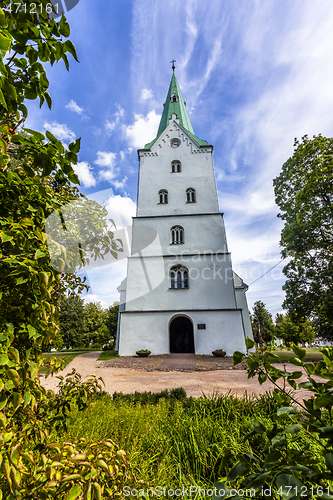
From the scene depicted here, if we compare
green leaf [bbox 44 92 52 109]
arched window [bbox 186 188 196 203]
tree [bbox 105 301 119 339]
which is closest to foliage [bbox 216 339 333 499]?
green leaf [bbox 44 92 52 109]

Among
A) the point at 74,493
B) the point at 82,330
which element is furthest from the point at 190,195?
the point at 82,330

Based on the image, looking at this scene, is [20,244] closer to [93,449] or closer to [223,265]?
[93,449]

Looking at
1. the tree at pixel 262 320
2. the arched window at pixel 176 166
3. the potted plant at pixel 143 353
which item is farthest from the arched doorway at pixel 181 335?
the tree at pixel 262 320

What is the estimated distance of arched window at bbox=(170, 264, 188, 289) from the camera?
17.2 m

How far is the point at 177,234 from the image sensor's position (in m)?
18.7

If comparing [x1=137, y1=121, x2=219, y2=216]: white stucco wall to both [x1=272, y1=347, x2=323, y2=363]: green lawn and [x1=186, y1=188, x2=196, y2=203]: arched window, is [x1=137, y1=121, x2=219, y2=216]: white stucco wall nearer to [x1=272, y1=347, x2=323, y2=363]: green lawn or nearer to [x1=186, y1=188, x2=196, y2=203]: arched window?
[x1=186, y1=188, x2=196, y2=203]: arched window

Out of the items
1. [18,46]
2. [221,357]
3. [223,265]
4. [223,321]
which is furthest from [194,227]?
[18,46]

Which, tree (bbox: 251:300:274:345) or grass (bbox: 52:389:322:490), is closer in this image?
grass (bbox: 52:389:322:490)

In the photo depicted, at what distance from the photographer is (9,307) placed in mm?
1294

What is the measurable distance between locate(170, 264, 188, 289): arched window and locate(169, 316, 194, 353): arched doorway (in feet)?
9.22

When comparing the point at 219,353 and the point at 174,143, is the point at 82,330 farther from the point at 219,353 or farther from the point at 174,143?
the point at 174,143

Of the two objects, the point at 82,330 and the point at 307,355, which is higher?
the point at 82,330

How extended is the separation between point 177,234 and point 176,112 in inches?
540

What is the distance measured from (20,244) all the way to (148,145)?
23.3 m
